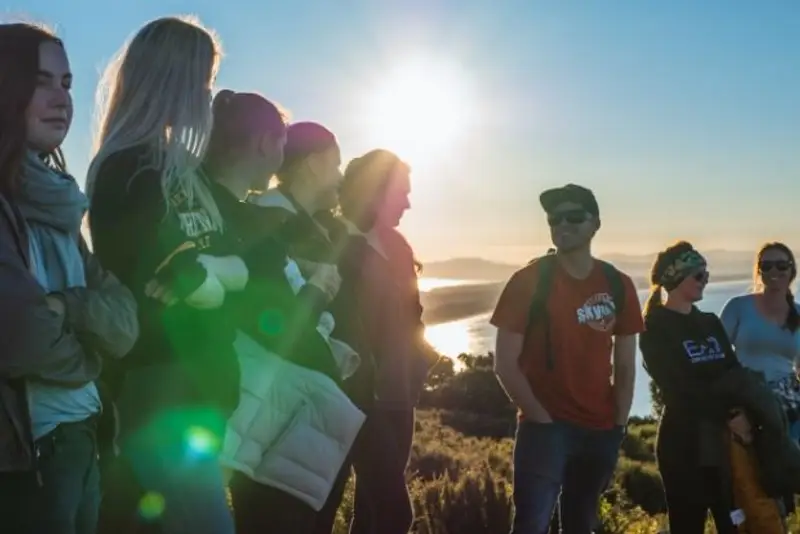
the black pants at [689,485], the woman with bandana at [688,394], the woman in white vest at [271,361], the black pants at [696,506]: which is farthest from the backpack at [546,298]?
the woman in white vest at [271,361]

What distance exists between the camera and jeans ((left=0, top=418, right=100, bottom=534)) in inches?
73.6

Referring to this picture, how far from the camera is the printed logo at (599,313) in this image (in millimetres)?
4266

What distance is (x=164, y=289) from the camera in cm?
228

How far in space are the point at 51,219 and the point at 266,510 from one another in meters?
1.16

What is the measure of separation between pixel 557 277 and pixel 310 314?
5.88 feet

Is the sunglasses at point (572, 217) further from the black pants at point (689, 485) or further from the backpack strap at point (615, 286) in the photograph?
the black pants at point (689, 485)

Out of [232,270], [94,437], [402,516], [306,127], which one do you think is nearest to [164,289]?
[232,270]

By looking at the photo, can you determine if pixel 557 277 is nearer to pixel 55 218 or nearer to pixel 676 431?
pixel 676 431

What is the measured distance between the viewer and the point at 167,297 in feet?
7.51

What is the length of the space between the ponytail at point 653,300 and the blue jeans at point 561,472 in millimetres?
923

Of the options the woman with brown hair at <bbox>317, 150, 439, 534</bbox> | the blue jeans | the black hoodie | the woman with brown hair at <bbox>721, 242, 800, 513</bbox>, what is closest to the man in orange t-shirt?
the blue jeans

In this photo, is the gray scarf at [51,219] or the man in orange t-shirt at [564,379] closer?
the gray scarf at [51,219]

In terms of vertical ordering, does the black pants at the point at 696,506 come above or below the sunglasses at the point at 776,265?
below

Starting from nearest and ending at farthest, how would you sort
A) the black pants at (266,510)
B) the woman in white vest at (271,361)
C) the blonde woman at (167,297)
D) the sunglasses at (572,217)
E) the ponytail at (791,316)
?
the blonde woman at (167,297) → the woman in white vest at (271,361) → the black pants at (266,510) → the sunglasses at (572,217) → the ponytail at (791,316)
